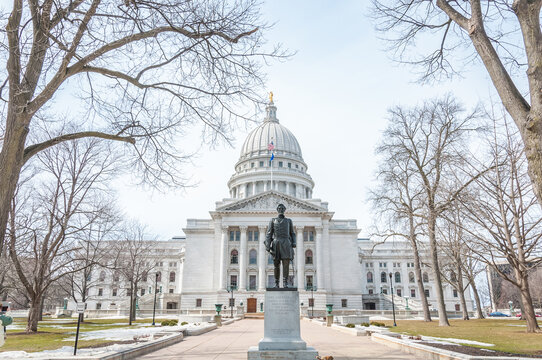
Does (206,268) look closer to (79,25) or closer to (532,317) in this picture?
(532,317)

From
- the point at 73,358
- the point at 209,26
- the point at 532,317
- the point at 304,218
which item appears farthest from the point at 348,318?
the point at 304,218

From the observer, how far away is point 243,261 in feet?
223

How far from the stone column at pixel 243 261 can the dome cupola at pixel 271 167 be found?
59.9 ft

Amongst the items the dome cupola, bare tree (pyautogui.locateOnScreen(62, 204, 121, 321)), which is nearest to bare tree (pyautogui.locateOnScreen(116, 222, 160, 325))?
bare tree (pyautogui.locateOnScreen(62, 204, 121, 321))

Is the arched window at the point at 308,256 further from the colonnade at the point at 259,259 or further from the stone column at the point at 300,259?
the stone column at the point at 300,259

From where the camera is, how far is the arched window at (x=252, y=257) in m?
69.6

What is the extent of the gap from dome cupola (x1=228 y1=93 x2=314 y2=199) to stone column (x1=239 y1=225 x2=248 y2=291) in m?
18.3

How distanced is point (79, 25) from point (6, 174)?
12.6ft

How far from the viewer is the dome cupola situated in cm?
8875

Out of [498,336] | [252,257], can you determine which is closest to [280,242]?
[498,336]

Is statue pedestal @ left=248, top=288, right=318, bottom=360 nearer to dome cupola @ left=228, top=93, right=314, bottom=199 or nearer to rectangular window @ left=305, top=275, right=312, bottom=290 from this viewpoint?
rectangular window @ left=305, top=275, right=312, bottom=290

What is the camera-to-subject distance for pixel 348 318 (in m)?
32.4

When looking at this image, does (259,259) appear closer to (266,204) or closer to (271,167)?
(266,204)

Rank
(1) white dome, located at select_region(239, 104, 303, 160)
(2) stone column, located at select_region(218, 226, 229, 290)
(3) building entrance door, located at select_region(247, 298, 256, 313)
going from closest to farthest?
1. (3) building entrance door, located at select_region(247, 298, 256, 313)
2. (2) stone column, located at select_region(218, 226, 229, 290)
3. (1) white dome, located at select_region(239, 104, 303, 160)
